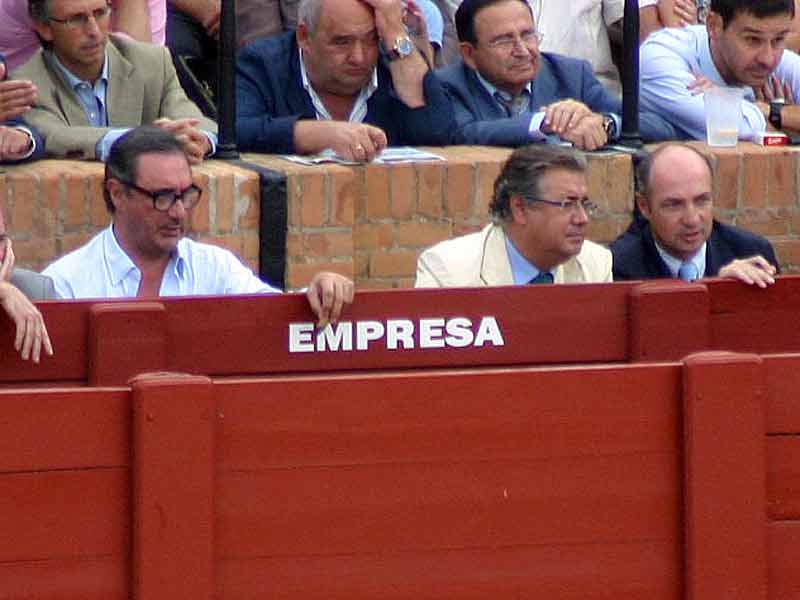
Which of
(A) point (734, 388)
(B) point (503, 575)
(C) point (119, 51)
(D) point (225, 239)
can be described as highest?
(C) point (119, 51)

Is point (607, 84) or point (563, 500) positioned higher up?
point (607, 84)

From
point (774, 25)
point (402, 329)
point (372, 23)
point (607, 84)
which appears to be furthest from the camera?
point (607, 84)

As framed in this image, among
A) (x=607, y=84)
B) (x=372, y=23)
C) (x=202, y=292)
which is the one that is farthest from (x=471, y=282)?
(x=607, y=84)

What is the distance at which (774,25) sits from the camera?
7953 mm

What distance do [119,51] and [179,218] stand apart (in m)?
1.17

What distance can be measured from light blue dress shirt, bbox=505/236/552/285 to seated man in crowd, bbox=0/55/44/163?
1448mm

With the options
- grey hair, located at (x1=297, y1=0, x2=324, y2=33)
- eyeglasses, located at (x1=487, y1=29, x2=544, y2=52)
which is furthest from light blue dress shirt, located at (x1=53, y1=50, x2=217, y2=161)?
eyeglasses, located at (x1=487, y1=29, x2=544, y2=52)

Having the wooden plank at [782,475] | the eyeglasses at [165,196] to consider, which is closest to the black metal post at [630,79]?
the eyeglasses at [165,196]

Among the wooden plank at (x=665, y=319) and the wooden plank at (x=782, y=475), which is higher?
the wooden plank at (x=665, y=319)

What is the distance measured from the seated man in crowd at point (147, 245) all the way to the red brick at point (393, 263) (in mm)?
839

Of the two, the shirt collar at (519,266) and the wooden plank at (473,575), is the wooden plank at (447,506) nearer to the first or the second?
the wooden plank at (473,575)

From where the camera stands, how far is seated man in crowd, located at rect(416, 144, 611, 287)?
6.39 metres

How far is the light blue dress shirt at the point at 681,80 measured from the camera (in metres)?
7.90

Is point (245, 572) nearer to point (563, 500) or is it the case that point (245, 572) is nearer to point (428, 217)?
point (563, 500)
